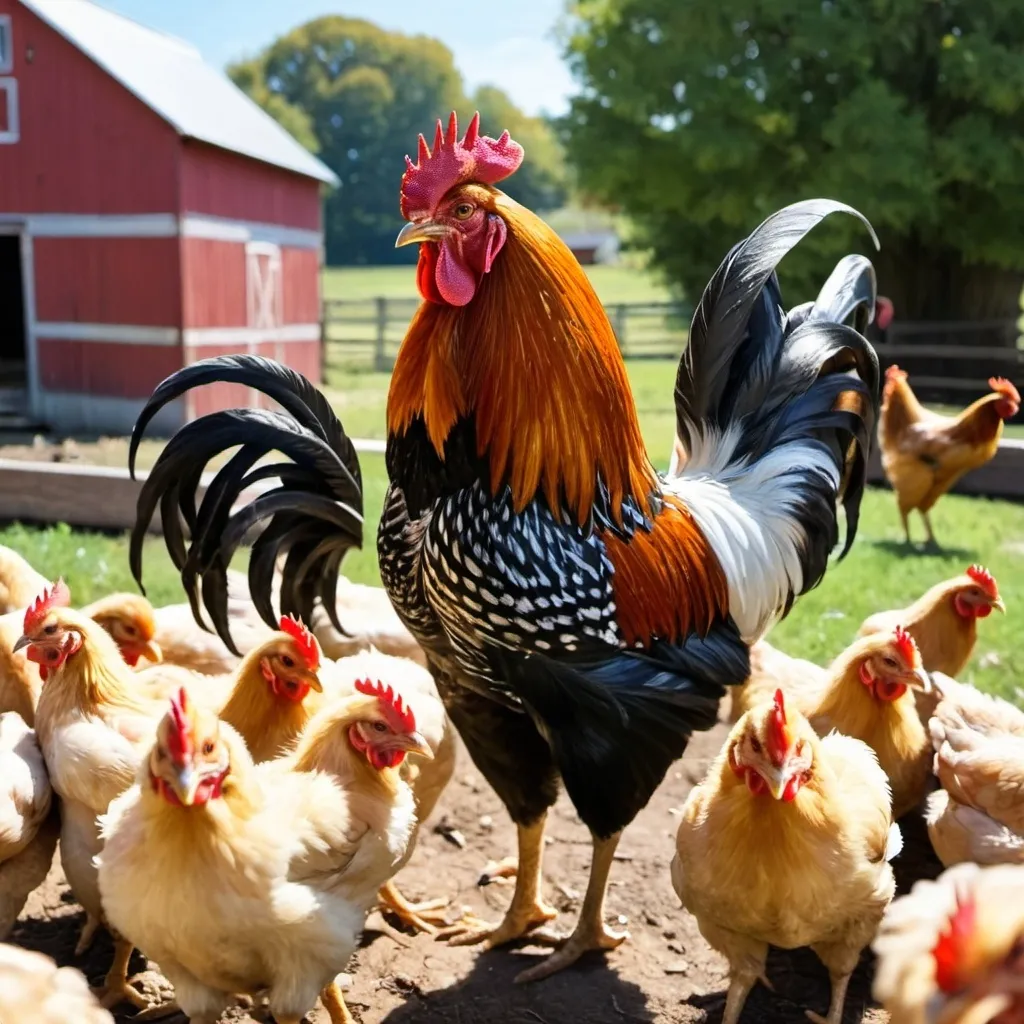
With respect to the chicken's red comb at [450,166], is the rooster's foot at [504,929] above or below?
below

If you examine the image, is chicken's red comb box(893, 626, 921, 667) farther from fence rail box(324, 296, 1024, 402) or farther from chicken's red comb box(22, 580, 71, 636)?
fence rail box(324, 296, 1024, 402)

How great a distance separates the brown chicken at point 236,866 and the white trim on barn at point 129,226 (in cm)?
1109

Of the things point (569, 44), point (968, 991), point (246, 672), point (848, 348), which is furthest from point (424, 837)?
point (569, 44)

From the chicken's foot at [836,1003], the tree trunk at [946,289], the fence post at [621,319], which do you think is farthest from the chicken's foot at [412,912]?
the fence post at [621,319]

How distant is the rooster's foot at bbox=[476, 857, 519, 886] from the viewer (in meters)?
3.57

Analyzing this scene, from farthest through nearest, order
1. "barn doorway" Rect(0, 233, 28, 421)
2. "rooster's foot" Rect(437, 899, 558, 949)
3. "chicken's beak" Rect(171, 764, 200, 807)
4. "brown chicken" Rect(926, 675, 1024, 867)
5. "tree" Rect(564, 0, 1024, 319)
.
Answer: "barn doorway" Rect(0, 233, 28, 421)
"tree" Rect(564, 0, 1024, 319)
"rooster's foot" Rect(437, 899, 558, 949)
"brown chicken" Rect(926, 675, 1024, 867)
"chicken's beak" Rect(171, 764, 200, 807)

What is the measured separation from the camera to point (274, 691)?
3.00 meters

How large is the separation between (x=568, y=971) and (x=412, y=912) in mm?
546

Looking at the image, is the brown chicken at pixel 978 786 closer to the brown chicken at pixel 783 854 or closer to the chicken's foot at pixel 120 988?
the brown chicken at pixel 783 854

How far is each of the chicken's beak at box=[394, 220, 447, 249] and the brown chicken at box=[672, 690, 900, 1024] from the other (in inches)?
56.5

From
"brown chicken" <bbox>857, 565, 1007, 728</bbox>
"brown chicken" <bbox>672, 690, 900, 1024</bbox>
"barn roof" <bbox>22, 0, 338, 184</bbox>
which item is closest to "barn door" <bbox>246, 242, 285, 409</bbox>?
"barn roof" <bbox>22, 0, 338, 184</bbox>

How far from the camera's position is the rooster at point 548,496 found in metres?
2.61

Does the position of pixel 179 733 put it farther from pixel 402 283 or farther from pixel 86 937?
pixel 402 283

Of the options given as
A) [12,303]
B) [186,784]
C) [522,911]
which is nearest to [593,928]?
[522,911]
